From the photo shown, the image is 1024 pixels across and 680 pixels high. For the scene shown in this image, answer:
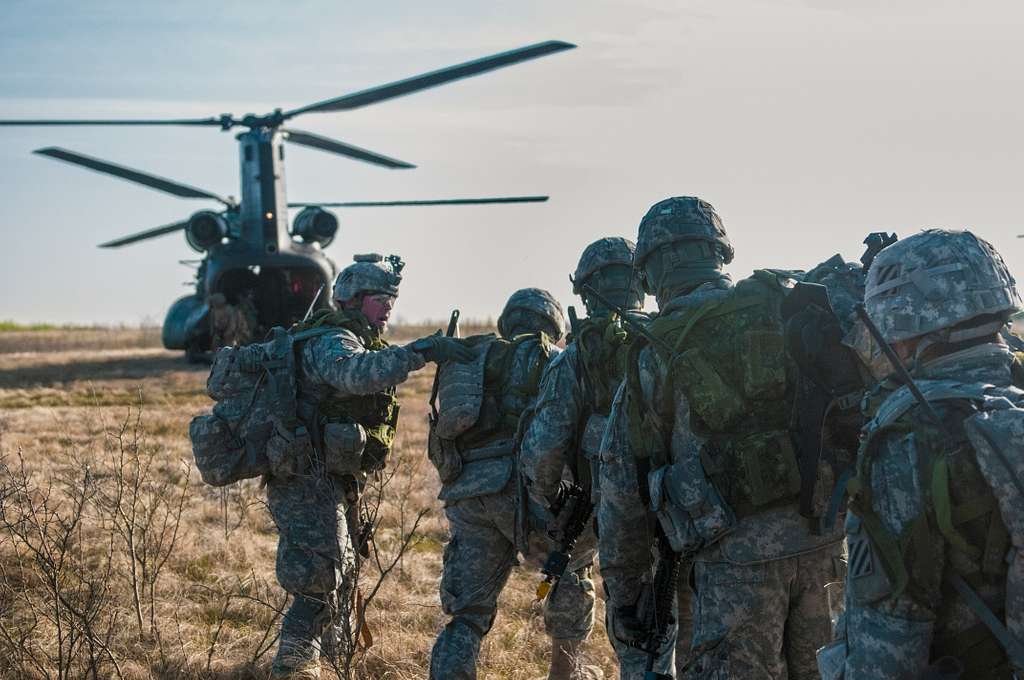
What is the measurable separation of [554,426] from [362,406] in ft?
5.73

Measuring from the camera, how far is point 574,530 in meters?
4.92

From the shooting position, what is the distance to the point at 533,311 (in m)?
5.66

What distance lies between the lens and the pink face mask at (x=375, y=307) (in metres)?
5.99

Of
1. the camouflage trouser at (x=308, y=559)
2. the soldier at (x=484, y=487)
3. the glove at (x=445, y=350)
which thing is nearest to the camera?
the soldier at (x=484, y=487)

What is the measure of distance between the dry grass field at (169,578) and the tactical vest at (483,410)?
45 cm

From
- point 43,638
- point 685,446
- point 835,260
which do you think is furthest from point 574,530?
point 43,638

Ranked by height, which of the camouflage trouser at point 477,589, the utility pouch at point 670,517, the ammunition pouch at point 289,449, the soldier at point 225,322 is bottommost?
the camouflage trouser at point 477,589

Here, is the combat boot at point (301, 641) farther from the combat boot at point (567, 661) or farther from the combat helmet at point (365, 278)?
the combat helmet at point (365, 278)

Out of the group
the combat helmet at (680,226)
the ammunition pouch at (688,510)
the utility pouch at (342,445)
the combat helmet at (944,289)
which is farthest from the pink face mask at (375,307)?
the combat helmet at (944,289)

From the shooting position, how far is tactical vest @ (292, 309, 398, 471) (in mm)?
5859

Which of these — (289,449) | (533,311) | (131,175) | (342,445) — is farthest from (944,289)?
(131,175)

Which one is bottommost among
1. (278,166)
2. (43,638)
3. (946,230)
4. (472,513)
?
(43,638)

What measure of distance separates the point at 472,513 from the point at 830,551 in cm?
192

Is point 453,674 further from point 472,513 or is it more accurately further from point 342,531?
point 342,531
